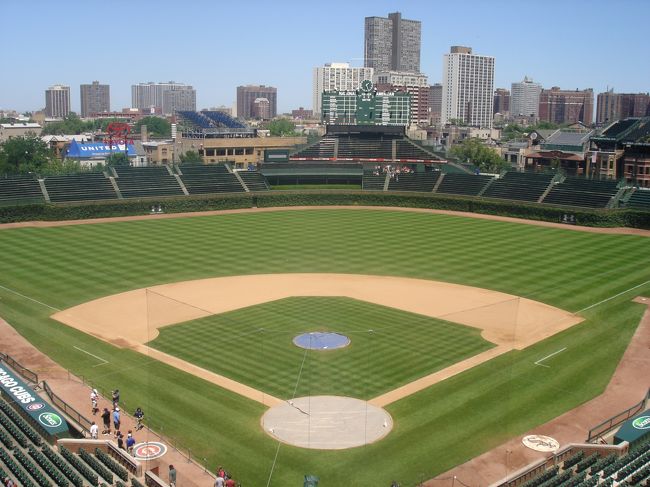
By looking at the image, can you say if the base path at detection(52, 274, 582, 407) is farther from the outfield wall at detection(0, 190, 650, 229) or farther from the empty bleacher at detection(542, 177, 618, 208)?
the empty bleacher at detection(542, 177, 618, 208)

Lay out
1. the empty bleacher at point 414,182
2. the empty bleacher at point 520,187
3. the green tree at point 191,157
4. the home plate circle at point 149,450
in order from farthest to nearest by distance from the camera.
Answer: the green tree at point 191,157, the empty bleacher at point 414,182, the empty bleacher at point 520,187, the home plate circle at point 149,450

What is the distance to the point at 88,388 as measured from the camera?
29062 millimetres

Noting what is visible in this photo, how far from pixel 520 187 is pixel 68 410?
6903 centimetres

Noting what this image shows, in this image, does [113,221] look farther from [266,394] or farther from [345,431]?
[345,431]

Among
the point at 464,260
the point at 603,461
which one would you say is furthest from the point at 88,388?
the point at 464,260

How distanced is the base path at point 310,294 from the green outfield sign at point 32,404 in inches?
240

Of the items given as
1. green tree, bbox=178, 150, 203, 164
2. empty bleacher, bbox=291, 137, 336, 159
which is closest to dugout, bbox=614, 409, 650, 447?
empty bleacher, bbox=291, 137, 336, 159

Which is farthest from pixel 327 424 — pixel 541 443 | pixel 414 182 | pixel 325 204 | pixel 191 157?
pixel 191 157

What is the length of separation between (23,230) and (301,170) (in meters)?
40.2

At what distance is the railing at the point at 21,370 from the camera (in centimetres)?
2915

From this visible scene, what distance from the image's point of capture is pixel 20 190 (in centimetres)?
7619

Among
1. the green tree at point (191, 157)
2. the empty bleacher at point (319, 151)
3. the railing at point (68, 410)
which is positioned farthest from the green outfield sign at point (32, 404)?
the green tree at point (191, 157)

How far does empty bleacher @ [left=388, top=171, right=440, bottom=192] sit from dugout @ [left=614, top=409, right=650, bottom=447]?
2638 inches

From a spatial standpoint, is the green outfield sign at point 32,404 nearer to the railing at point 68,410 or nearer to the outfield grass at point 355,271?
the railing at point 68,410
